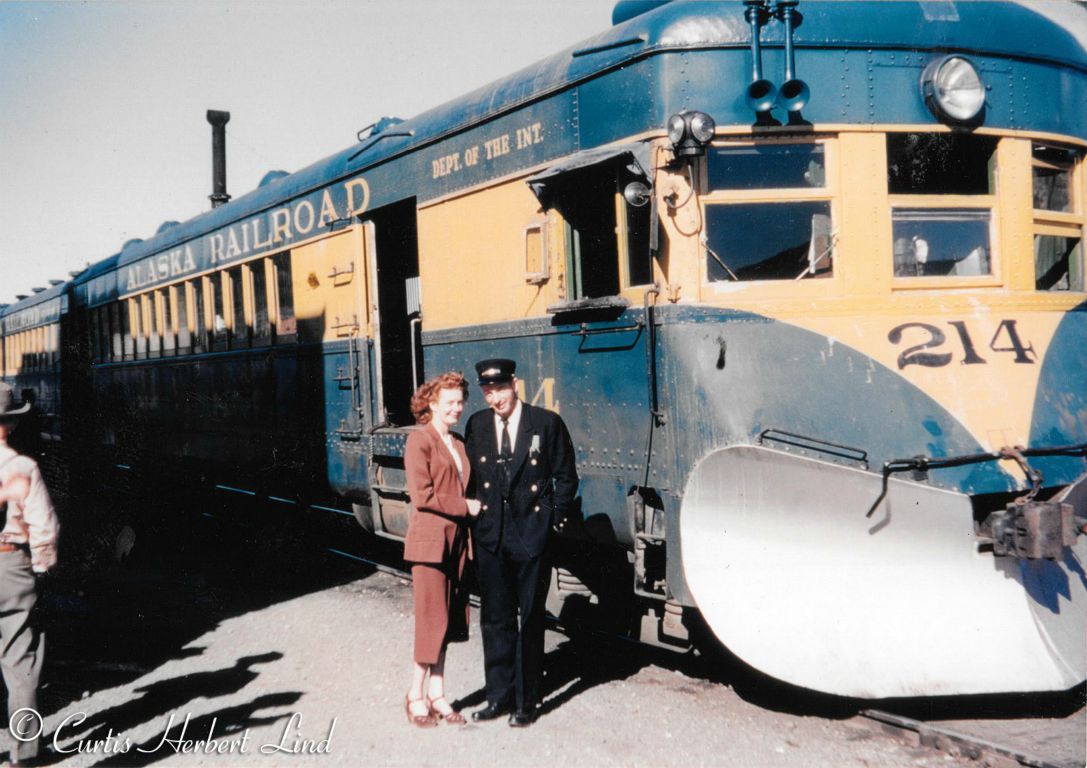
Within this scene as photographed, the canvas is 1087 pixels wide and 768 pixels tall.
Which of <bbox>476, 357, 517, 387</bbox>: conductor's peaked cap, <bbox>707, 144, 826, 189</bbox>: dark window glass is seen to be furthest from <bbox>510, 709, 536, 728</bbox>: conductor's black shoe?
<bbox>707, 144, 826, 189</bbox>: dark window glass

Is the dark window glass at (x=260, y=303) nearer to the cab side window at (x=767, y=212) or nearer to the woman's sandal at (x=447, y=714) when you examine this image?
the woman's sandal at (x=447, y=714)

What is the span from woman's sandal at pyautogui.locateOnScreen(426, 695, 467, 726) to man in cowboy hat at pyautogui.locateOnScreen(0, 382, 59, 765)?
1.78 m

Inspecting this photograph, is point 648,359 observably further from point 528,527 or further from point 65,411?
point 65,411

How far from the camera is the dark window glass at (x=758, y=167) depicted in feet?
16.7

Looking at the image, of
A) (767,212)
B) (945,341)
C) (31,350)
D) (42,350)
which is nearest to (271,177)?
(767,212)

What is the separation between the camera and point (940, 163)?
207 inches

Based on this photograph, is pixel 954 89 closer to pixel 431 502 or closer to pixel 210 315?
pixel 431 502

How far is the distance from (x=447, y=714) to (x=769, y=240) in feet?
9.23

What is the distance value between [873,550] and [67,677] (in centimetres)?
463

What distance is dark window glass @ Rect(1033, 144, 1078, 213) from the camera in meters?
5.46

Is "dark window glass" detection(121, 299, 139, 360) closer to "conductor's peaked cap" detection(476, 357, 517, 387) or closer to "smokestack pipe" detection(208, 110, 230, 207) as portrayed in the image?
"conductor's peaked cap" detection(476, 357, 517, 387)

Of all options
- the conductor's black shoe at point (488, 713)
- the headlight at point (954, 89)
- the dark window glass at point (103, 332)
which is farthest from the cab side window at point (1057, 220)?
the dark window glass at point (103, 332)

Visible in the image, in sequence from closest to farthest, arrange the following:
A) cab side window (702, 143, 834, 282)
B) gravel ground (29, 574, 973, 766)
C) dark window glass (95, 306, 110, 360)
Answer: gravel ground (29, 574, 973, 766)
cab side window (702, 143, 834, 282)
dark window glass (95, 306, 110, 360)

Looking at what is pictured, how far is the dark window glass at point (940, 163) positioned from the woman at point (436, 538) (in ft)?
8.05
